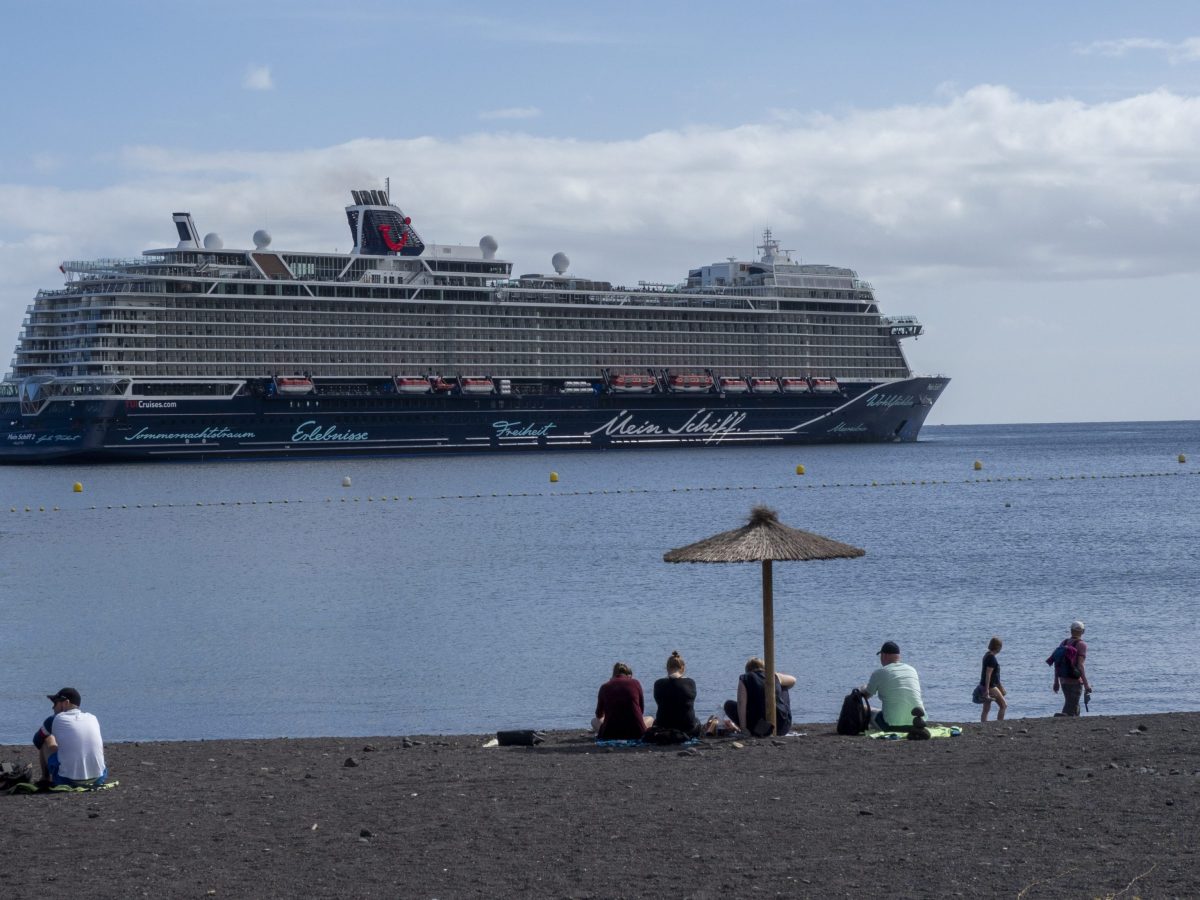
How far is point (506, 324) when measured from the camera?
344ft

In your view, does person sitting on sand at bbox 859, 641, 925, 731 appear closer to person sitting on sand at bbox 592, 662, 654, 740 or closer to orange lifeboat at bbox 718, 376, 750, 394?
person sitting on sand at bbox 592, 662, 654, 740

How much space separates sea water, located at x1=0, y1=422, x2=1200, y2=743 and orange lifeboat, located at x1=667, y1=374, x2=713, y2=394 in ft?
109

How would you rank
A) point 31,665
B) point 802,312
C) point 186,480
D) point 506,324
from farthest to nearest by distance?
point 802,312 < point 506,324 < point 186,480 < point 31,665

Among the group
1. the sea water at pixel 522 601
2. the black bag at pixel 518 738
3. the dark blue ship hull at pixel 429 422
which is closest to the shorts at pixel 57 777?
the black bag at pixel 518 738

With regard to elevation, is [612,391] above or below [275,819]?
above

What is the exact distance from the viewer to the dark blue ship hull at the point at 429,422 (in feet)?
290

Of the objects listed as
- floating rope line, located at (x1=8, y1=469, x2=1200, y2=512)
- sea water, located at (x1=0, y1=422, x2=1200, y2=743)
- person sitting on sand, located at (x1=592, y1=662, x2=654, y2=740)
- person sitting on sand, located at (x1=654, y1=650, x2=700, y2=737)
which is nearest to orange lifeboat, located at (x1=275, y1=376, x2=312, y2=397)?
sea water, located at (x1=0, y1=422, x2=1200, y2=743)

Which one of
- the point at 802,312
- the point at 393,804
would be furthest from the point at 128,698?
the point at 802,312

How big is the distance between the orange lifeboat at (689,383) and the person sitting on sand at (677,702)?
92620mm

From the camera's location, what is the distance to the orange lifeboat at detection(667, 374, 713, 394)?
353 ft

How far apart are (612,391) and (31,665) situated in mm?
79800

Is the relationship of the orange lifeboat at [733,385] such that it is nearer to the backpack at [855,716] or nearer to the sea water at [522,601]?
the sea water at [522,601]

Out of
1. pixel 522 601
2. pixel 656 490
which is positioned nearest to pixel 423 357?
pixel 656 490

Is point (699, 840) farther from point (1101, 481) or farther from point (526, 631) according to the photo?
point (1101, 481)
